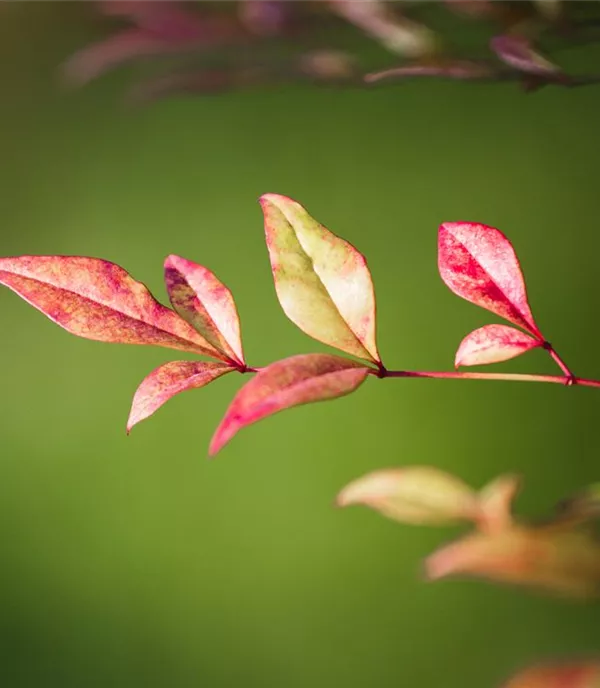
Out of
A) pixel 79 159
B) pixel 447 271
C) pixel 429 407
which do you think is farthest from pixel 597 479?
pixel 79 159

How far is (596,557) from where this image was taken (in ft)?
0.99

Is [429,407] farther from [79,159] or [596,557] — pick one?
[79,159]

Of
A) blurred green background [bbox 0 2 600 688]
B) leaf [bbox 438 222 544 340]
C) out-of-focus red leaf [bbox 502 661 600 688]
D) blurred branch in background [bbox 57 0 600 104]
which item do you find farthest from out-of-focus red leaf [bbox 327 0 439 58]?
out-of-focus red leaf [bbox 502 661 600 688]

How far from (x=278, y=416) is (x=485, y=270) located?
1.21 feet

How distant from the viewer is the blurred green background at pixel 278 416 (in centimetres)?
53

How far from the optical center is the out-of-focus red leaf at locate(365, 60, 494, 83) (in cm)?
31

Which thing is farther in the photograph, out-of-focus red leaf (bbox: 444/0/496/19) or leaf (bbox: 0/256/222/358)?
out-of-focus red leaf (bbox: 444/0/496/19)

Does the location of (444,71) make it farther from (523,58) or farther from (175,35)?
(175,35)

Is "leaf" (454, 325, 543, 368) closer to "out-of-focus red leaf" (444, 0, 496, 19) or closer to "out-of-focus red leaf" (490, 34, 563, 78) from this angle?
"out-of-focus red leaf" (490, 34, 563, 78)

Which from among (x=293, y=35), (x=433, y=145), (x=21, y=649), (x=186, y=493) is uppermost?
(x=293, y=35)

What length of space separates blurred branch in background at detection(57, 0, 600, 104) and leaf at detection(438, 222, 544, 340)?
0.09 meters

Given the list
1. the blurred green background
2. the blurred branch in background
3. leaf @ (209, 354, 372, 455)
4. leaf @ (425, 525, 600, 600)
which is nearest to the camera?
leaf @ (209, 354, 372, 455)

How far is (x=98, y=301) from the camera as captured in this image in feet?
0.86

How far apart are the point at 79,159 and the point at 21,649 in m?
0.48
